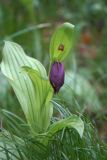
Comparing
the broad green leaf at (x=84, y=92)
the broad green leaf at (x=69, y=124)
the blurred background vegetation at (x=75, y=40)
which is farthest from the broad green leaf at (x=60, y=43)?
the broad green leaf at (x=84, y=92)

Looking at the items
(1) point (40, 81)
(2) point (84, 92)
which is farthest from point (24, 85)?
(2) point (84, 92)

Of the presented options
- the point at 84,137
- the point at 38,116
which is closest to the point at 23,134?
the point at 38,116

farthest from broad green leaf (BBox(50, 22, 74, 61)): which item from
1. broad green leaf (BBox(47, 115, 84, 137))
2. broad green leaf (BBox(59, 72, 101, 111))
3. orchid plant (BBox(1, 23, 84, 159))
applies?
broad green leaf (BBox(59, 72, 101, 111))

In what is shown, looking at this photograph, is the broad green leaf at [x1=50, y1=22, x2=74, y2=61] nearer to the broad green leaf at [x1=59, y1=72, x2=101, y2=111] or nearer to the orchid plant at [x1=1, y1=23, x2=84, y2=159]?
the orchid plant at [x1=1, y1=23, x2=84, y2=159]

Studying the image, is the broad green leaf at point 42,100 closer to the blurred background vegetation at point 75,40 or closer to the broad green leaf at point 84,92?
the blurred background vegetation at point 75,40

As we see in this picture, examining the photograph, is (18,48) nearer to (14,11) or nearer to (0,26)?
(0,26)

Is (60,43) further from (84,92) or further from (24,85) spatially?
(84,92)
